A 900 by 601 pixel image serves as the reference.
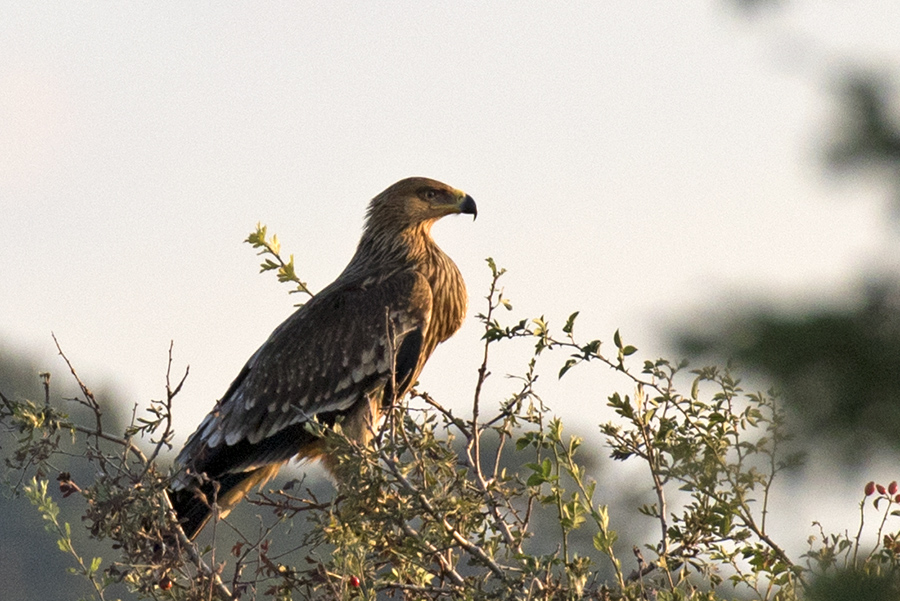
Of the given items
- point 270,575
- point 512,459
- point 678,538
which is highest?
point 512,459

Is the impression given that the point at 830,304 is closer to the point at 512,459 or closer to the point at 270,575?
the point at 270,575

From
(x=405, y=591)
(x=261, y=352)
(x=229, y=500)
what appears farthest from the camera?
(x=261, y=352)

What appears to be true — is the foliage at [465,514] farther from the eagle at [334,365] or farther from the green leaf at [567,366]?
the eagle at [334,365]

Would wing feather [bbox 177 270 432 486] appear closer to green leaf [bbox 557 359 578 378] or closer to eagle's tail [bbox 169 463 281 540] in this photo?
eagle's tail [bbox 169 463 281 540]

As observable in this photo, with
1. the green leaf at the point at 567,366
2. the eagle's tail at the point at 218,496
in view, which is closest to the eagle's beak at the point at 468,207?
the eagle's tail at the point at 218,496

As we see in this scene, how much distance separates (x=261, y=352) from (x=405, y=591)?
3338 mm

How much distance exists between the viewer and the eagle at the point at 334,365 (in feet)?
23.0

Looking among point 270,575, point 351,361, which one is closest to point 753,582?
point 270,575

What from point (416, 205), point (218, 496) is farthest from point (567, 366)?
point (416, 205)

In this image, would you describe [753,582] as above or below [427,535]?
above

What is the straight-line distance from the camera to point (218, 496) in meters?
6.85

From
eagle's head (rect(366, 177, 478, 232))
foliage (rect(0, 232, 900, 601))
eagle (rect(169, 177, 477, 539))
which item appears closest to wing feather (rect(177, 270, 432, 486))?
eagle (rect(169, 177, 477, 539))

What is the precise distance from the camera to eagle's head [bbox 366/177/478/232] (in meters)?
8.12

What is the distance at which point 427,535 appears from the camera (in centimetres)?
404
